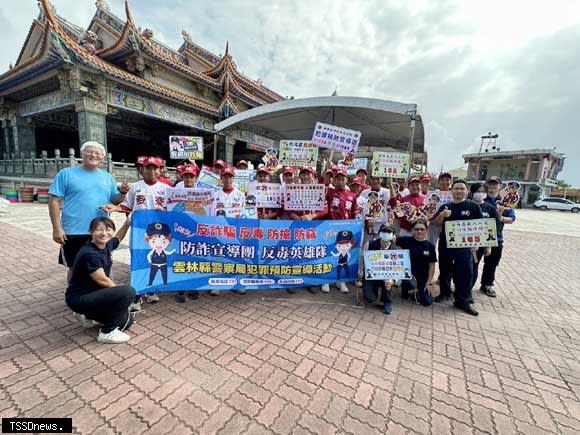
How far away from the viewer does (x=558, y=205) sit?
28.7m

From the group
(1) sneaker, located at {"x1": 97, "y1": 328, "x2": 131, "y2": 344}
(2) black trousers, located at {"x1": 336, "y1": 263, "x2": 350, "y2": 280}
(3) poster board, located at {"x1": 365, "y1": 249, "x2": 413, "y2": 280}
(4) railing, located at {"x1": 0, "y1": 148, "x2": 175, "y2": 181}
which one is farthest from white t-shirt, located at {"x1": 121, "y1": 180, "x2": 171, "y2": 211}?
(4) railing, located at {"x1": 0, "y1": 148, "x2": 175, "y2": 181}

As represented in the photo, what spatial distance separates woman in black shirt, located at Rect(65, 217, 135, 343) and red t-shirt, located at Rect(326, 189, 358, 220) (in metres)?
2.75

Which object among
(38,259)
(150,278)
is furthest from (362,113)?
(38,259)

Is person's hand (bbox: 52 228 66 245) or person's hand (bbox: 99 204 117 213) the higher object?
person's hand (bbox: 99 204 117 213)

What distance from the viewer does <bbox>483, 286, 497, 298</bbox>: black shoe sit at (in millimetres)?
3991

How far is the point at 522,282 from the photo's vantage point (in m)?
4.76

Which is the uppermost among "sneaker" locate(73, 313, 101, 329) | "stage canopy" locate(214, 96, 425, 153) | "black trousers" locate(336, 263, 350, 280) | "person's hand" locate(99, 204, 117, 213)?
"stage canopy" locate(214, 96, 425, 153)

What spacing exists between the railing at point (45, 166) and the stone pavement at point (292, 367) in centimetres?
946

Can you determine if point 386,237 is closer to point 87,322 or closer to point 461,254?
point 461,254

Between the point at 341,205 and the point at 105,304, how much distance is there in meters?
3.04

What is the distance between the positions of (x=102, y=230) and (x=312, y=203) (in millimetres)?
2481

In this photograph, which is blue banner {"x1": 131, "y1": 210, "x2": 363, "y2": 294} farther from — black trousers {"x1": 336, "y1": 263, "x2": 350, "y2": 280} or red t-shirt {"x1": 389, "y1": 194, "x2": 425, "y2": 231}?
red t-shirt {"x1": 389, "y1": 194, "x2": 425, "y2": 231}

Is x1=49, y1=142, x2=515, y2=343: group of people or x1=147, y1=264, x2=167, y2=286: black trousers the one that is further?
x1=147, y1=264, x2=167, y2=286: black trousers

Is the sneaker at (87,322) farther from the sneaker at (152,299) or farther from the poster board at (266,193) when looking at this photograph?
the poster board at (266,193)
